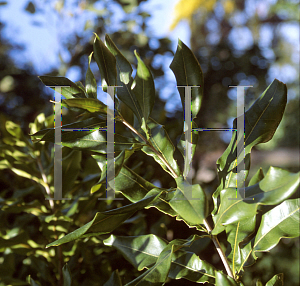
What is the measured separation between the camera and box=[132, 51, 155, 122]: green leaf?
1.08ft

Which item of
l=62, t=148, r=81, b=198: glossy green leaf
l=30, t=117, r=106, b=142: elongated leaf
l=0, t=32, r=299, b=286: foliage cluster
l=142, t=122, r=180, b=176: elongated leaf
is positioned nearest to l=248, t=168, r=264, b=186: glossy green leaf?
l=0, t=32, r=299, b=286: foliage cluster

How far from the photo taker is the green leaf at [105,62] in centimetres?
33

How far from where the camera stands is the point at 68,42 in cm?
151

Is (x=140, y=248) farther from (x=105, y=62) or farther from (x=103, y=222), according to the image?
(x=105, y=62)

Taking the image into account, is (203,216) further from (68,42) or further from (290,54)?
(290,54)

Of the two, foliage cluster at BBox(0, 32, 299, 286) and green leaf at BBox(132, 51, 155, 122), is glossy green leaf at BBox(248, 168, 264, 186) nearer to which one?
foliage cluster at BBox(0, 32, 299, 286)

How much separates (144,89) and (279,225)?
0.74ft

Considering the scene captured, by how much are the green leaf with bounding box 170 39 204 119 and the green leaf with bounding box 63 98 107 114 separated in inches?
4.0

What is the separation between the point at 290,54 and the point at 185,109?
991 centimetres

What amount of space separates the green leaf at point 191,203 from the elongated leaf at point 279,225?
4.3 inches

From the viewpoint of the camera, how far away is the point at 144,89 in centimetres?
34

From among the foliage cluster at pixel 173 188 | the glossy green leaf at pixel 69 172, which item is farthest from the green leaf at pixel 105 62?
the glossy green leaf at pixel 69 172

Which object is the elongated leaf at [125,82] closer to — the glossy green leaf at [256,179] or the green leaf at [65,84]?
the green leaf at [65,84]

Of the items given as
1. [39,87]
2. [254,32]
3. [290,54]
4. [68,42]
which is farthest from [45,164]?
[290,54]
